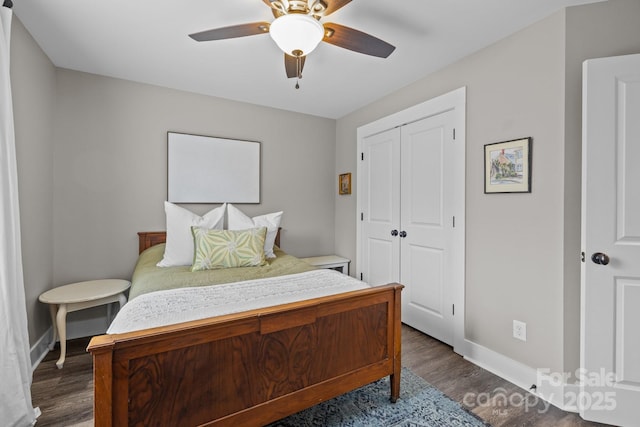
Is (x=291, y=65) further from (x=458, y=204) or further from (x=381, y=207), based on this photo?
(x=381, y=207)

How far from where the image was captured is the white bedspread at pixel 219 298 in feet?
4.50

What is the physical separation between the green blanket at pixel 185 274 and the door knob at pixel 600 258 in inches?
72.5

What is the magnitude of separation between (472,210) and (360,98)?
70.4 inches

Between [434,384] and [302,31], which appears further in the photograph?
[434,384]

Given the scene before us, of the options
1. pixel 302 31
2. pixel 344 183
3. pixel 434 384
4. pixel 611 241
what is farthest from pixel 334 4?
pixel 344 183

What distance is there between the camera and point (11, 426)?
150 centimetres

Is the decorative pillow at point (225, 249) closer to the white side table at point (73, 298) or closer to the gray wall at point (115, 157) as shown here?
the white side table at point (73, 298)

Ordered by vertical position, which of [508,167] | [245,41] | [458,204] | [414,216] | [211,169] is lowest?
[414,216]

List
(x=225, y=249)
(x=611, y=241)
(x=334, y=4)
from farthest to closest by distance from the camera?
(x=225, y=249) → (x=611, y=241) → (x=334, y=4)

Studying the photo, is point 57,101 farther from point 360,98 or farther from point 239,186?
point 360,98

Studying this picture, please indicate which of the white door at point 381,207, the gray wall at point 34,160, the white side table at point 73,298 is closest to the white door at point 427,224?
the white door at point 381,207

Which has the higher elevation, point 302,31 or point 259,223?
point 302,31

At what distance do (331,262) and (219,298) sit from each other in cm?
208

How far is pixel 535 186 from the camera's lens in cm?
194
